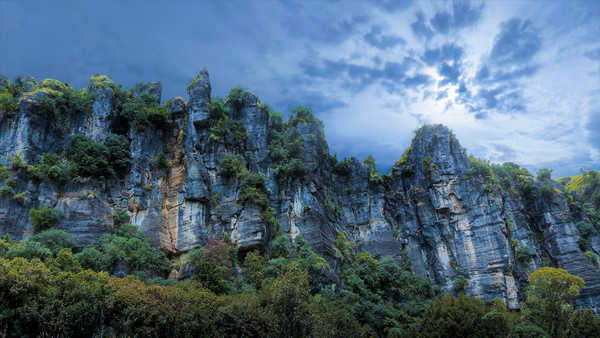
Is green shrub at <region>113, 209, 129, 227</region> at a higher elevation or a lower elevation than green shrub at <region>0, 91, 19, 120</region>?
lower

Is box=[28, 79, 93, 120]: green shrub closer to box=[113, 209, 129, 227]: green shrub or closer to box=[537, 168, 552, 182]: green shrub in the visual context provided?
box=[113, 209, 129, 227]: green shrub

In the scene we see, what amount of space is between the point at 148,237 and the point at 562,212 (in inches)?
2146

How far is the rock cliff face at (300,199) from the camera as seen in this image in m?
39.7

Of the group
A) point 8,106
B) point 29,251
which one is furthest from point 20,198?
point 8,106

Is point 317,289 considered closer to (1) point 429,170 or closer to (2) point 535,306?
(2) point 535,306

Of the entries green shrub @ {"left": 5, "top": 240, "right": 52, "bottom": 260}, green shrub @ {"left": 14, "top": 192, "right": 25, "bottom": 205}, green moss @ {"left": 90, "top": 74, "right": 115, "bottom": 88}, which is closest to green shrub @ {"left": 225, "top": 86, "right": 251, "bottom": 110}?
green moss @ {"left": 90, "top": 74, "right": 115, "bottom": 88}

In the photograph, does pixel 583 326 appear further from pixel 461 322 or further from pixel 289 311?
pixel 289 311

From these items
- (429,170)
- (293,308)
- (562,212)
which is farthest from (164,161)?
(562,212)

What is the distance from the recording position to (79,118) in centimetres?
4369

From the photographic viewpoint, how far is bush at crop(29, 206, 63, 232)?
3334 centimetres

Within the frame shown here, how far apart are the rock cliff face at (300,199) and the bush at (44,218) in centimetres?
85

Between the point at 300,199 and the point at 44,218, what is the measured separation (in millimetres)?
26487

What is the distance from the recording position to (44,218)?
110ft

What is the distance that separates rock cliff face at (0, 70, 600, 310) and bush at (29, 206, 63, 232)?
33.6 inches
